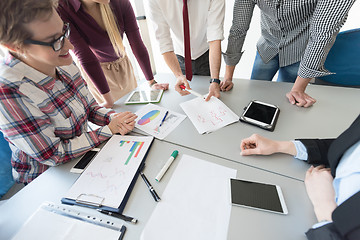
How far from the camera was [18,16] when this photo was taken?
53 cm

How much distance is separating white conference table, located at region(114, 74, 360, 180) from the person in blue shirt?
0.13 ft

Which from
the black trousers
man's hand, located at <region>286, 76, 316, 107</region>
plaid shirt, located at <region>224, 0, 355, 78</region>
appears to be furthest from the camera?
the black trousers

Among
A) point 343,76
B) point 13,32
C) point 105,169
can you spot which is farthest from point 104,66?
point 343,76

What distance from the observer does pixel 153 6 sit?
3.44 ft

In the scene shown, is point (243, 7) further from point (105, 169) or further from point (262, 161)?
point (105, 169)

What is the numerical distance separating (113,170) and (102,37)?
912mm

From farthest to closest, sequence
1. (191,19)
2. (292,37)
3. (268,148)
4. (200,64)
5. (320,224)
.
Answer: (200,64), (191,19), (292,37), (268,148), (320,224)

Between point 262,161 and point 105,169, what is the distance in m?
0.62

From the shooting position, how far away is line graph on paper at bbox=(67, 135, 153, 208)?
583 mm

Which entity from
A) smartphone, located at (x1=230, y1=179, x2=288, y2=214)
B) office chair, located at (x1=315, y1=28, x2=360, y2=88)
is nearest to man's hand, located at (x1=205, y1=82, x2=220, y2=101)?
smartphone, located at (x1=230, y1=179, x2=288, y2=214)

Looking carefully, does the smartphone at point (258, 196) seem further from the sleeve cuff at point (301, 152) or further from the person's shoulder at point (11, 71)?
the person's shoulder at point (11, 71)

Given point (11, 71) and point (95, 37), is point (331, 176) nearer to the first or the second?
point (11, 71)

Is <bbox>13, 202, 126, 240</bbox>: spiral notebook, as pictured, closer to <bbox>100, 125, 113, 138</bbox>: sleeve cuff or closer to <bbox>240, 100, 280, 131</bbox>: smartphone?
<bbox>100, 125, 113, 138</bbox>: sleeve cuff

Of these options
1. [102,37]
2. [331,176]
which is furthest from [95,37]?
[331,176]
